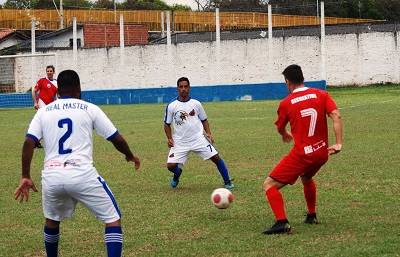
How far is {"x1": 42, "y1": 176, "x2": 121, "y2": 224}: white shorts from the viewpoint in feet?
21.0

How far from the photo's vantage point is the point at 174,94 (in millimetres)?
40500

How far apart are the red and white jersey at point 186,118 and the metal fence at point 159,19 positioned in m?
45.7

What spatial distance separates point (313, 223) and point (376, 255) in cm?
166

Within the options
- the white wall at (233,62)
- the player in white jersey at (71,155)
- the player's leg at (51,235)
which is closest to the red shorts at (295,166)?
the player in white jersey at (71,155)

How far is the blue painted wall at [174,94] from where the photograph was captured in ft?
128

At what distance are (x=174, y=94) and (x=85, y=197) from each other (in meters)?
34.1

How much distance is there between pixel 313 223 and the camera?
8695mm

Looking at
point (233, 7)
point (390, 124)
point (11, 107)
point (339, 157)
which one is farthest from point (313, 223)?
point (233, 7)

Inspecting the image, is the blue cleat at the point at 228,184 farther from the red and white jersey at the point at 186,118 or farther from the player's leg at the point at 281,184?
the player's leg at the point at 281,184

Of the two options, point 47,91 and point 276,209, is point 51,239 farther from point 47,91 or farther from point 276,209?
point 47,91

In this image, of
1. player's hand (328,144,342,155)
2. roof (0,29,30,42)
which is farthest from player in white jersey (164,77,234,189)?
roof (0,29,30,42)

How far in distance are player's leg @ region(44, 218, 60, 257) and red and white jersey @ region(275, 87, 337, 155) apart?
9.21 ft

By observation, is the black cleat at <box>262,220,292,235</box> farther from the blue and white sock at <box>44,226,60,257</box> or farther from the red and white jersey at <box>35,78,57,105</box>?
the red and white jersey at <box>35,78,57,105</box>

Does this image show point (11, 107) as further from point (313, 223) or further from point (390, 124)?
point (313, 223)
